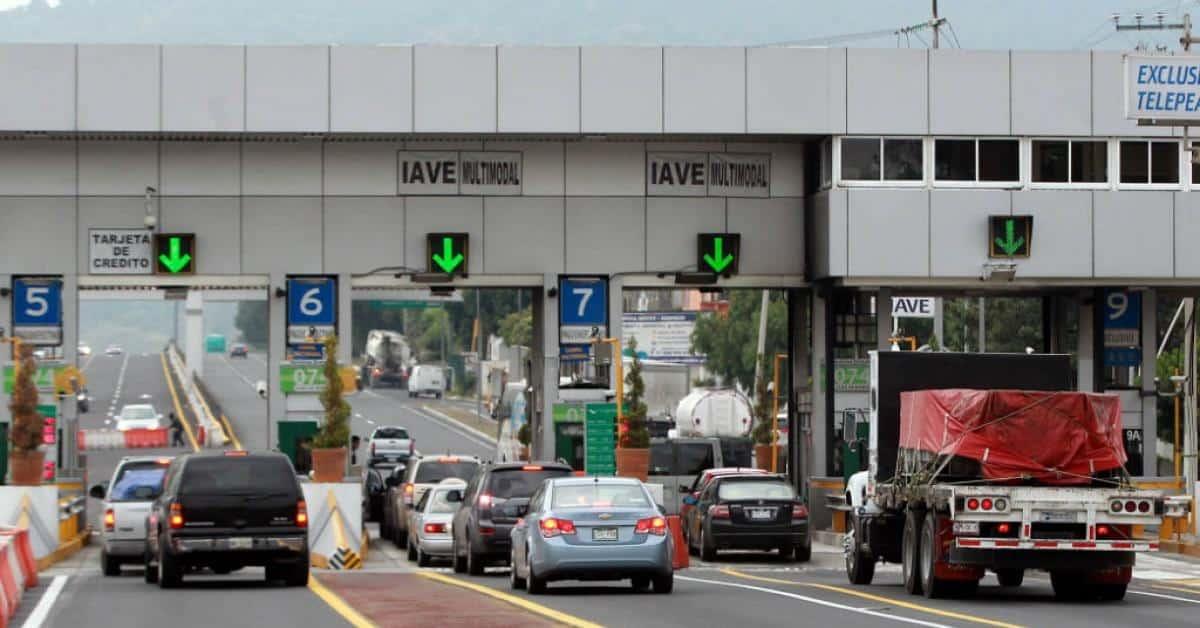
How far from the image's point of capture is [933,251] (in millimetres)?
43188

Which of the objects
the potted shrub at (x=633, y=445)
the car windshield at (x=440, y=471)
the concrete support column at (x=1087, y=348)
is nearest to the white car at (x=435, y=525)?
the car windshield at (x=440, y=471)

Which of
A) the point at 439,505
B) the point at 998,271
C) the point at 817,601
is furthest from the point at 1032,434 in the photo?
the point at 998,271

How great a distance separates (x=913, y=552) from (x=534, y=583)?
4535mm

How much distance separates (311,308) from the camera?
44.1 metres

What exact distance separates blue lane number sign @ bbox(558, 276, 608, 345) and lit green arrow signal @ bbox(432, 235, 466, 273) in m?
2.26

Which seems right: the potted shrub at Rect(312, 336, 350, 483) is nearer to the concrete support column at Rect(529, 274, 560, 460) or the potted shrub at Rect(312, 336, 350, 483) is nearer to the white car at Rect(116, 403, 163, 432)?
the concrete support column at Rect(529, 274, 560, 460)

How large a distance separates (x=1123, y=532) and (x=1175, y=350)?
5935cm

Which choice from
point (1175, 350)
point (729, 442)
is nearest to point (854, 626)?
point (729, 442)

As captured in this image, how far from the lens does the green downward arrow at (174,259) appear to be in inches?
1708

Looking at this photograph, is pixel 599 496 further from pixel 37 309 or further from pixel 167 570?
pixel 37 309

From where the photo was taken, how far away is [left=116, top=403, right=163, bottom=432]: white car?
3863 inches

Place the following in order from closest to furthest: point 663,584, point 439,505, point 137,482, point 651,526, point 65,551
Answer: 1. point 651,526
2. point 663,584
3. point 137,482
4. point 439,505
5. point 65,551

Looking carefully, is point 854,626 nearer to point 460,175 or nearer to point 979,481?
point 979,481

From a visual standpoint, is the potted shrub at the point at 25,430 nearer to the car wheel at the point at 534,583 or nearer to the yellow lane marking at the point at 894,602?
the yellow lane marking at the point at 894,602
